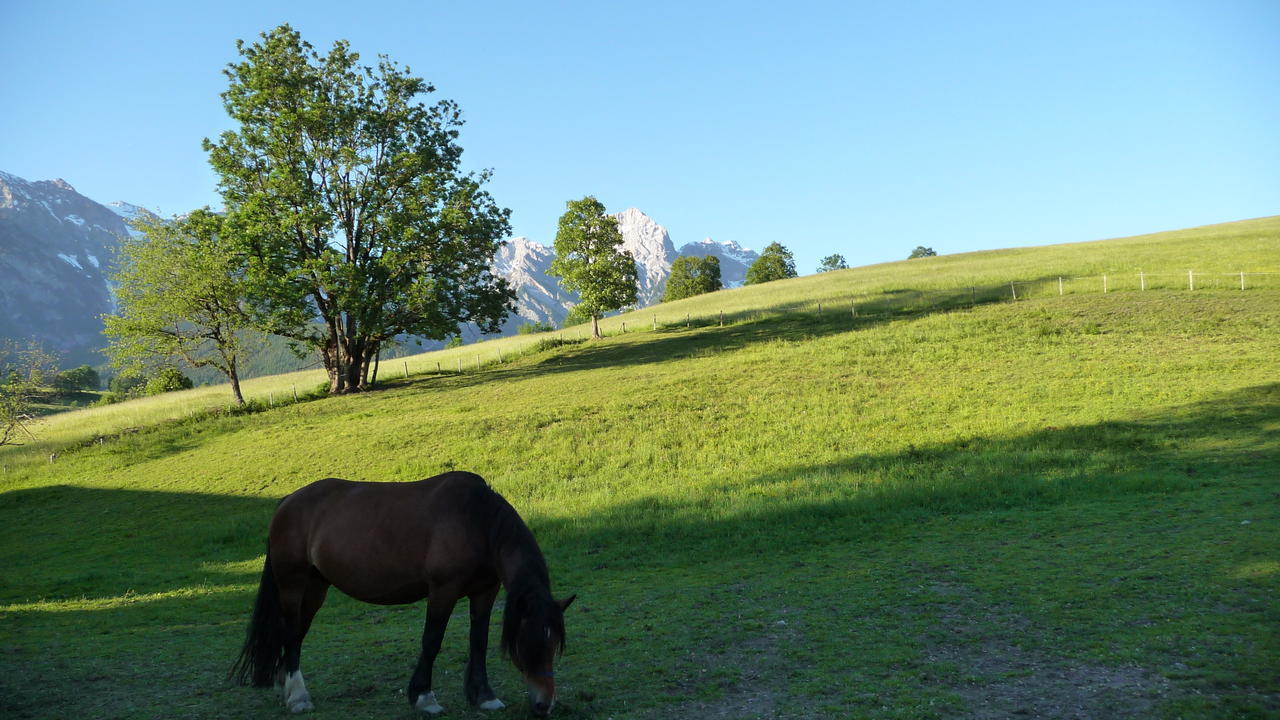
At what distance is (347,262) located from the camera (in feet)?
→ 132

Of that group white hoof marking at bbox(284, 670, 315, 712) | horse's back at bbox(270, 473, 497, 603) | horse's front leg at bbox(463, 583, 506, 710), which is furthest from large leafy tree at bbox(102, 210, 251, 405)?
horse's front leg at bbox(463, 583, 506, 710)

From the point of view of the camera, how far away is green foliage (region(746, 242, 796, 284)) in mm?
120938

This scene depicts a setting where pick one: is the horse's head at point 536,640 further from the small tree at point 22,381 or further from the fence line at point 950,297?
the fence line at point 950,297

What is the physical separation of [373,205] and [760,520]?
31.9m

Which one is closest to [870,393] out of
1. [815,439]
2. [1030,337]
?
[815,439]

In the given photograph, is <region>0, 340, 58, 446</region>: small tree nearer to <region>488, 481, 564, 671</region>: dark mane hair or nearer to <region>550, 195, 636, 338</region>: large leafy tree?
<region>488, 481, 564, 671</region>: dark mane hair

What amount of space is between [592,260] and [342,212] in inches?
720

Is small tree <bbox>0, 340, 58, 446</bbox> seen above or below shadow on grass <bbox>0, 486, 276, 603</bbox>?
above

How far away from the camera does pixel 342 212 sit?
41.0 metres

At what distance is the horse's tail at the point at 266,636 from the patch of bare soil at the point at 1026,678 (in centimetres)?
674

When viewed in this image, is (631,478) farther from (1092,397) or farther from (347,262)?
(347,262)

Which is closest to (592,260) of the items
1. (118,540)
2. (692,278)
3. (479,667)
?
(118,540)

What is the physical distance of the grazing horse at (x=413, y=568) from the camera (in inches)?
267

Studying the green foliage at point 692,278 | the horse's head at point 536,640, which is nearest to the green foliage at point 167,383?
the horse's head at point 536,640
